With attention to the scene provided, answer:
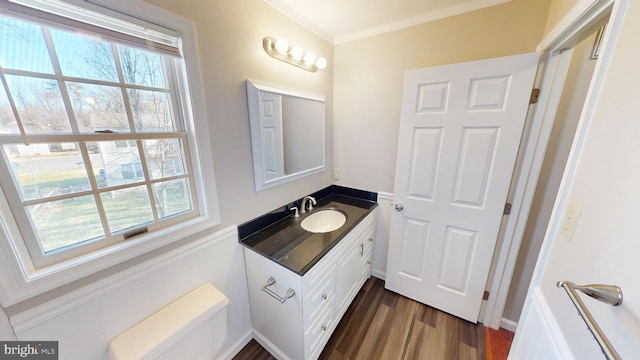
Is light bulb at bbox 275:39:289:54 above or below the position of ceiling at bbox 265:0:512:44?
below

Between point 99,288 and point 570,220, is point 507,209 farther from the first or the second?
point 99,288

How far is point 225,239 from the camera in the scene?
127 cm

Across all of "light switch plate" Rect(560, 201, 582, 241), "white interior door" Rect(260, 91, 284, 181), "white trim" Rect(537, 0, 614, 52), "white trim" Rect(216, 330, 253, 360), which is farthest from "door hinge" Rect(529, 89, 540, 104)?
"white trim" Rect(216, 330, 253, 360)

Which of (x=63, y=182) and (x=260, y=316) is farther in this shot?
(x=260, y=316)

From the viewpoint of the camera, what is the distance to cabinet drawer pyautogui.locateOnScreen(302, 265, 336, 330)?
1161mm

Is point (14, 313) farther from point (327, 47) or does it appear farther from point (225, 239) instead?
point (327, 47)

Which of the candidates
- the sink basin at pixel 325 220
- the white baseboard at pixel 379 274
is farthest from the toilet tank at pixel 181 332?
the white baseboard at pixel 379 274

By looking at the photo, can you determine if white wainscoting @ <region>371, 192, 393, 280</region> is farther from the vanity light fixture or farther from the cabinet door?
the vanity light fixture

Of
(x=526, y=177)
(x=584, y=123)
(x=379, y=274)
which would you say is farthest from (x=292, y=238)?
(x=526, y=177)

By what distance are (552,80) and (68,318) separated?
2.60 metres

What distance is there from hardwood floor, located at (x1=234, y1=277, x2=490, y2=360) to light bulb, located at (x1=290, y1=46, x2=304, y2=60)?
208cm

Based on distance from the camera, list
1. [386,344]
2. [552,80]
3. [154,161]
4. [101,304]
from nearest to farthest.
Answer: [101,304]
[154,161]
[552,80]
[386,344]

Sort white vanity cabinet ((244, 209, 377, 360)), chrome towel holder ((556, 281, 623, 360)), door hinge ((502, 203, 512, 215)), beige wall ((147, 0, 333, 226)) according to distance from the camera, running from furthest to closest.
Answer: door hinge ((502, 203, 512, 215)), white vanity cabinet ((244, 209, 377, 360)), beige wall ((147, 0, 333, 226)), chrome towel holder ((556, 281, 623, 360))

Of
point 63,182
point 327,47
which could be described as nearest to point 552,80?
point 327,47
